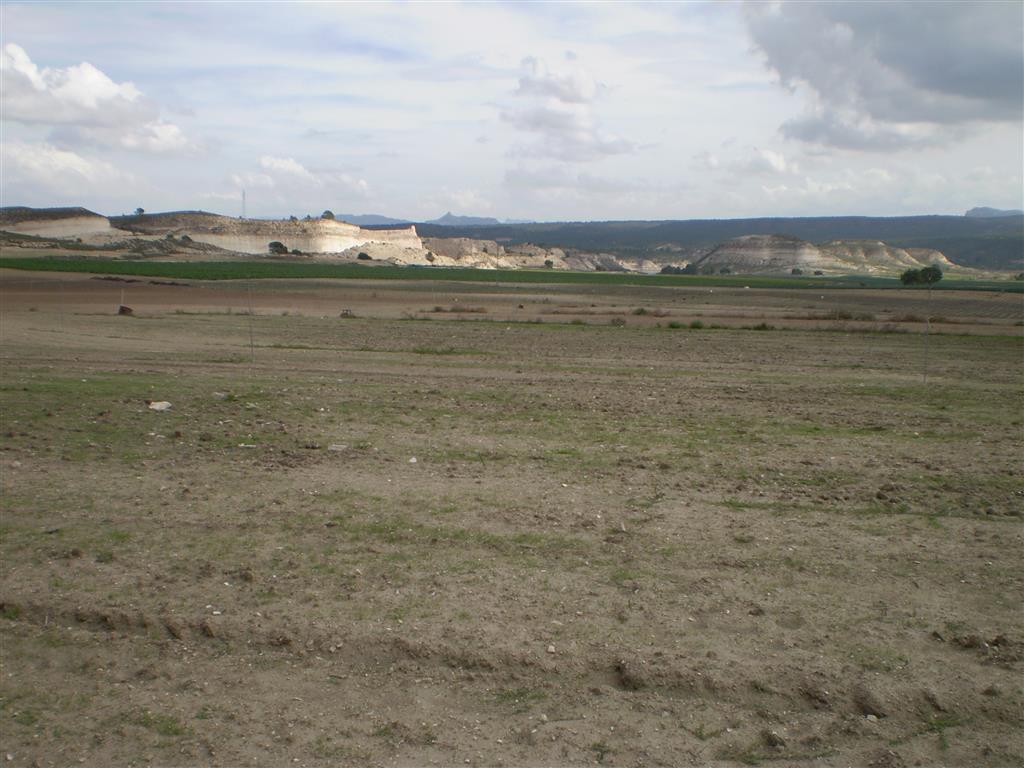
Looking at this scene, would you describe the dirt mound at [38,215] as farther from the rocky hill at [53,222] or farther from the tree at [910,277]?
the tree at [910,277]

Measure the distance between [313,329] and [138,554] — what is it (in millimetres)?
24748

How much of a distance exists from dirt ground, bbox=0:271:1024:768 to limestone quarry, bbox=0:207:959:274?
Answer: 344ft

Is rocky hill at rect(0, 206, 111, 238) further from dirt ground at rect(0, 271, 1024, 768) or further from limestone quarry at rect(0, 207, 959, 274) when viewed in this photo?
dirt ground at rect(0, 271, 1024, 768)

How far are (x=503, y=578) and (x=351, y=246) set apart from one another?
14338cm

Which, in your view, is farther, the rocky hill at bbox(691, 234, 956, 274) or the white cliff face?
the rocky hill at bbox(691, 234, 956, 274)

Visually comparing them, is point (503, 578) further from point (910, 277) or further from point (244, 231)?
point (244, 231)

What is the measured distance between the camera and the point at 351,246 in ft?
480

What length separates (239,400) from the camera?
14758mm

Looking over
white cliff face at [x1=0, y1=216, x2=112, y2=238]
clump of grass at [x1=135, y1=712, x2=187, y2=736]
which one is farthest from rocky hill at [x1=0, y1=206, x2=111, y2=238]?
clump of grass at [x1=135, y1=712, x2=187, y2=736]

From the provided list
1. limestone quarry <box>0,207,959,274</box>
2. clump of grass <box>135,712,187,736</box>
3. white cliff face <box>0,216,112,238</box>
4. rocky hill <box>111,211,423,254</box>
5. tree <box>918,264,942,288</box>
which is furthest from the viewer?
rocky hill <box>111,211,423,254</box>

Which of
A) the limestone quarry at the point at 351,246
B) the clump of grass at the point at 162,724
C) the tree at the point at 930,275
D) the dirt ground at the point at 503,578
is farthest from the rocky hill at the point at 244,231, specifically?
the clump of grass at the point at 162,724

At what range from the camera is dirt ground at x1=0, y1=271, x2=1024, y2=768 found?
17.9 feet

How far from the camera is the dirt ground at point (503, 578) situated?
545cm

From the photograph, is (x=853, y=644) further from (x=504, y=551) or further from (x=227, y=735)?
(x=227, y=735)
